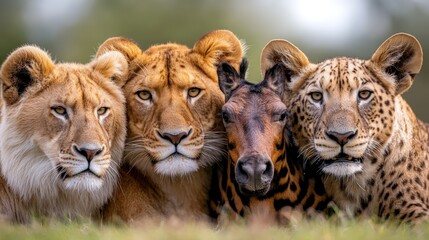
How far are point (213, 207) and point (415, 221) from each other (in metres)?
1.79

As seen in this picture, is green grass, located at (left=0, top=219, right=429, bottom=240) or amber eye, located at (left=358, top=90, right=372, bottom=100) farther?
amber eye, located at (left=358, top=90, right=372, bottom=100)

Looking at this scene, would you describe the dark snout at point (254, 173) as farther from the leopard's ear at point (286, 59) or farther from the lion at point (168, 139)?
the leopard's ear at point (286, 59)

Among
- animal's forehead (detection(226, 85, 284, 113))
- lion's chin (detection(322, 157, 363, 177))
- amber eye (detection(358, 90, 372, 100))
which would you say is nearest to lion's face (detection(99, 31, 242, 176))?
animal's forehead (detection(226, 85, 284, 113))

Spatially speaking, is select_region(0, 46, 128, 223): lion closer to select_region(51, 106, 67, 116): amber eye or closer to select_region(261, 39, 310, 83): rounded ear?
select_region(51, 106, 67, 116): amber eye

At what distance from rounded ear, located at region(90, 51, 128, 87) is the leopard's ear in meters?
1.28

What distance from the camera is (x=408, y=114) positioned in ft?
31.0

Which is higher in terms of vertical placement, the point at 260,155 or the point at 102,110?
the point at 102,110

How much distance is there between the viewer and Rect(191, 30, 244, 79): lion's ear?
943 cm

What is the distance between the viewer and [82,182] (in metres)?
8.46

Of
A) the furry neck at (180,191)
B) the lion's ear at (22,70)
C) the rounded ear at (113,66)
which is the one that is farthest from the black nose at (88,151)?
the rounded ear at (113,66)

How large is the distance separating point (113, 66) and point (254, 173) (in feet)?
6.06

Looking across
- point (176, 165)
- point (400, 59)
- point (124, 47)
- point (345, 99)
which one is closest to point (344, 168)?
point (345, 99)

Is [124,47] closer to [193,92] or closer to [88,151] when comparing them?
[193,92]

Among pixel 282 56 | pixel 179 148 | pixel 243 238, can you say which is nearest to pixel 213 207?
pixel 179 148
